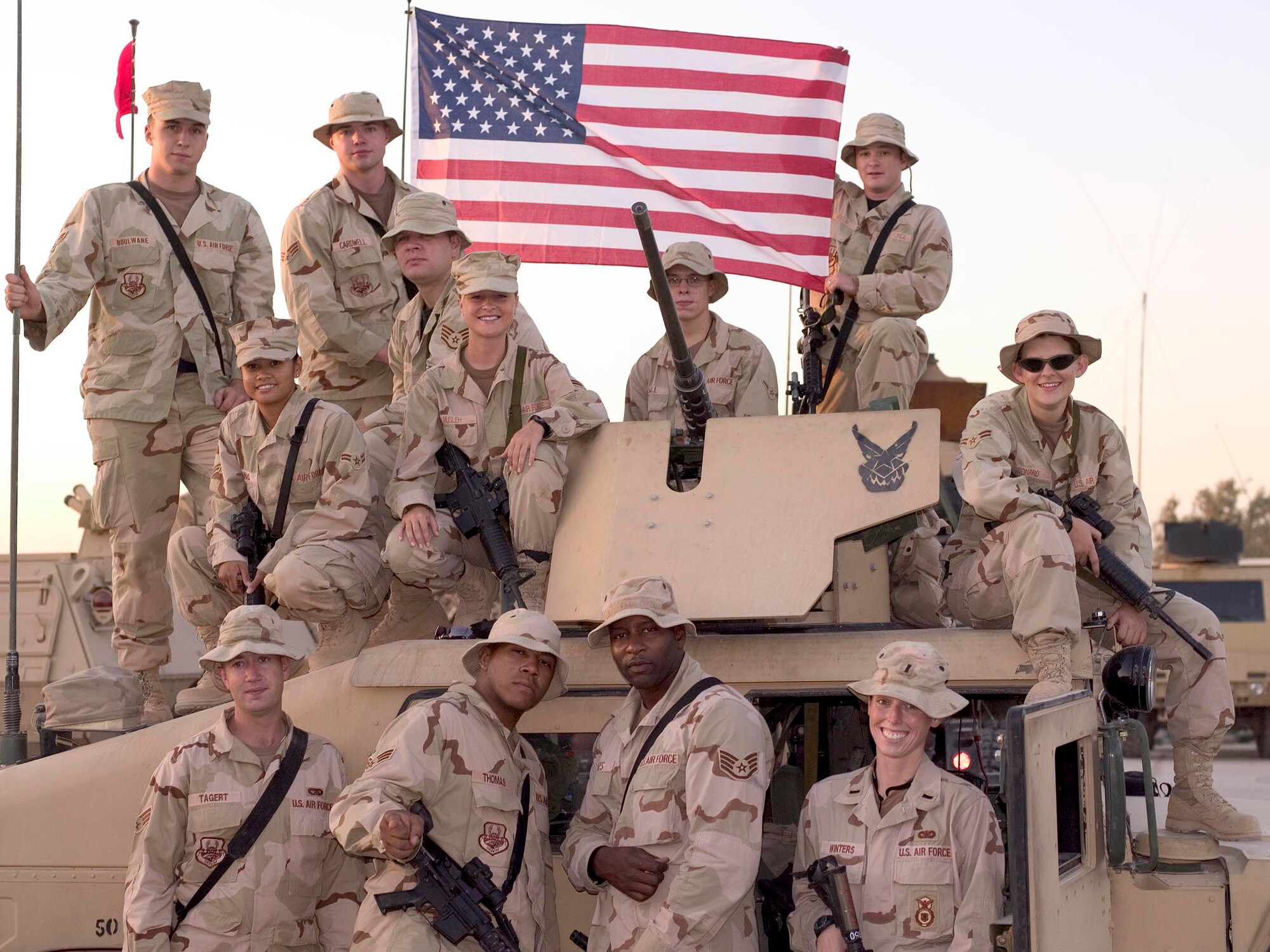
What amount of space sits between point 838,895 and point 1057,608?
1.01 metres

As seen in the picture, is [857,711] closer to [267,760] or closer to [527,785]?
[527,785]

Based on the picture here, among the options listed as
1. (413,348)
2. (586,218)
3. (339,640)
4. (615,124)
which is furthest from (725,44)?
(339,640)

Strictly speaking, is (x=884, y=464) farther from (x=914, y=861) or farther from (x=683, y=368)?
(x=914, y=861)

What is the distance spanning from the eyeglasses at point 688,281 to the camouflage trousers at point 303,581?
5.77 ft

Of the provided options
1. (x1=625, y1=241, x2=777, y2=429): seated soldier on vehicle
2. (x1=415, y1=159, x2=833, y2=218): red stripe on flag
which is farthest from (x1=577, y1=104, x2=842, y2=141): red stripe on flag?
(x1=625, y1=241, x2=777, y2=429): seated soldier on vehicle

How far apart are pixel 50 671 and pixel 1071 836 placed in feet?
28.4

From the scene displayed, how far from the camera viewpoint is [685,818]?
14.3ft

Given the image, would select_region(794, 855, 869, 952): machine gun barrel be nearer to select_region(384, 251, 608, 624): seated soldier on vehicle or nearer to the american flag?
select_region(384, 251, 608, 624): seated soldier on vehicle

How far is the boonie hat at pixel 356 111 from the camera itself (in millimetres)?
7027

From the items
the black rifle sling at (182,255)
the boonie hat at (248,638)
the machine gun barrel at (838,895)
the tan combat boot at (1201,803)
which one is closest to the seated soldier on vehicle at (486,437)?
the boonie hat at (248,638)

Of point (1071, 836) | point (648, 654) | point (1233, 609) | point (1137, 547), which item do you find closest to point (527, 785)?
point (648, 654)

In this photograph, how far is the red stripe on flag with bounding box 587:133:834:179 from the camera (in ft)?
27.5

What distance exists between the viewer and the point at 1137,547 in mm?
5324

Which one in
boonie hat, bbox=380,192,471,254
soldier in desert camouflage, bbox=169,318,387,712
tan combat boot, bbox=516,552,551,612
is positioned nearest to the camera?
tan combat boot, bbox=516,552,551,612
